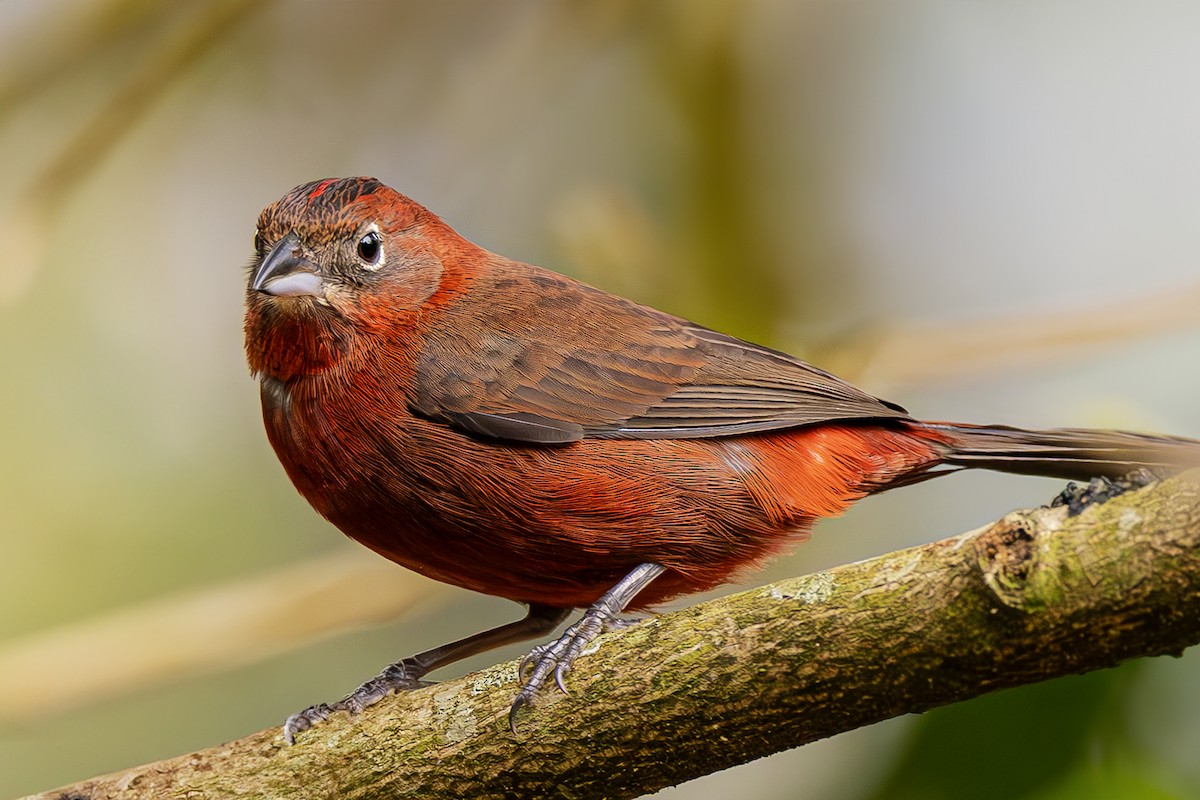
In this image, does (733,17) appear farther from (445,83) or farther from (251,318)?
(251,318)

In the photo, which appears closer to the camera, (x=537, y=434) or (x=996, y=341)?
(x=537, y=434)

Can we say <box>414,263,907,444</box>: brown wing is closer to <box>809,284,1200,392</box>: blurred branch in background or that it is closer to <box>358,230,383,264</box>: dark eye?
<box>358,230,383,264</box>: dark eye

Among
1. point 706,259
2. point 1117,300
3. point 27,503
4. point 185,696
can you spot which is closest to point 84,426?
point 27,503

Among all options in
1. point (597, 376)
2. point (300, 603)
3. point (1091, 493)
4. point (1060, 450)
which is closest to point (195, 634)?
point (300, 603)

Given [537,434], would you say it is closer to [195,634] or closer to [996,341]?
[195,634]

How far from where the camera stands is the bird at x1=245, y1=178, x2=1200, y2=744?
3635mm

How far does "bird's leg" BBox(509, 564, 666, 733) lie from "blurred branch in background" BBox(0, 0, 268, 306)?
8.10ft

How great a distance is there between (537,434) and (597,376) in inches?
15.6

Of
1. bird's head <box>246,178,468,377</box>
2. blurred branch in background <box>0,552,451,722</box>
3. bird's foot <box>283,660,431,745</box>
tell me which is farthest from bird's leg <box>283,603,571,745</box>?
bird's head <box>246,178,468,377</box>

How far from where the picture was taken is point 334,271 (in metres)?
4.07

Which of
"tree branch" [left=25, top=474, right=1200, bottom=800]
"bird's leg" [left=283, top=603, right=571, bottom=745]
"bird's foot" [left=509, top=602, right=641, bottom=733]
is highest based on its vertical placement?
"bird's leg" [left=283, top=603, right=571, bottom=745]

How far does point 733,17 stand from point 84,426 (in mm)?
3724

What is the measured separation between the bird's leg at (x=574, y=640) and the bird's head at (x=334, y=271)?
112 centimetres

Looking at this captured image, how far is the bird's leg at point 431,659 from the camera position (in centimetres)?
377
